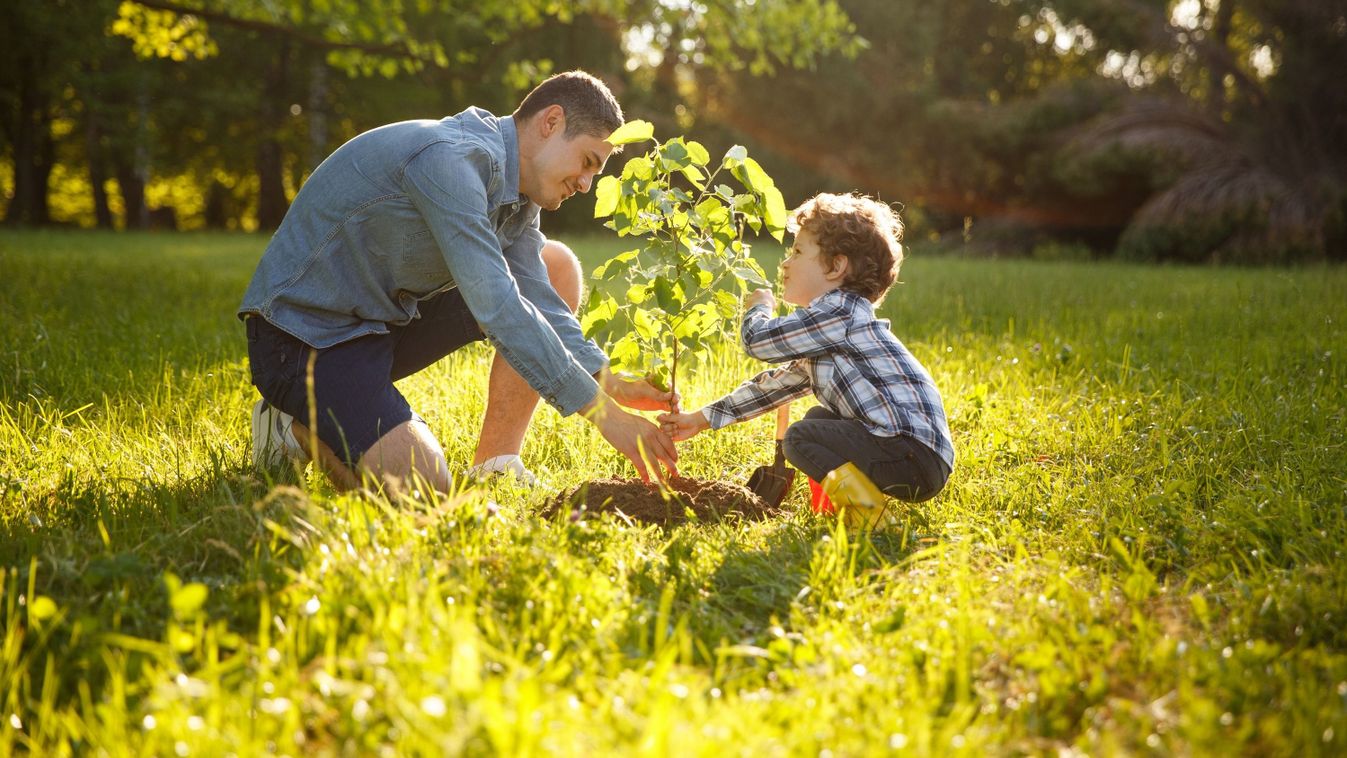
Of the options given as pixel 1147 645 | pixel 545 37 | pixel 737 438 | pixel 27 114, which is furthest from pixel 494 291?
pixel 27 114

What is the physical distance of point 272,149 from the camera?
22.1 meters

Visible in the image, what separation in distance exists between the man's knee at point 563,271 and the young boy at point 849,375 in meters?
0.98

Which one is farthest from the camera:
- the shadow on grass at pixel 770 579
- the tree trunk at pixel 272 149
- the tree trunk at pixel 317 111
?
the tree trunk at pixel 272 149

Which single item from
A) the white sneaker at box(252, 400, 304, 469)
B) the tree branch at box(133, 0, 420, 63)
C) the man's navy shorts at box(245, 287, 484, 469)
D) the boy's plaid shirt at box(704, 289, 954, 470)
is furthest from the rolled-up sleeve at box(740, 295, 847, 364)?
the tree branch at box(133, 0, 420, 63)

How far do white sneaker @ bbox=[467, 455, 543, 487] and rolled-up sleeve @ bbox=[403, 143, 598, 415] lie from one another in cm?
52

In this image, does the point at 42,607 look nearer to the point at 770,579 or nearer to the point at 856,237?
the point at 770,579

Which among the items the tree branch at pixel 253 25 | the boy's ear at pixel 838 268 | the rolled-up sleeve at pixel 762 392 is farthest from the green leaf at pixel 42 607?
the tree branch at pixel 253 25

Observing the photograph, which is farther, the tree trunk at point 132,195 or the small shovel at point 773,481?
Answer: the tree trunk at point 132,195

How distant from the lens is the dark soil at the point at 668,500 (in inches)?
115

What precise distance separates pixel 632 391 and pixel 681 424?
207 millimetres

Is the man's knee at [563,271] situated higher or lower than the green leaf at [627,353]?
higher

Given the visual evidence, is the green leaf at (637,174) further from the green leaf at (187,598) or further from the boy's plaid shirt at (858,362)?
the green leaf at (187,598)

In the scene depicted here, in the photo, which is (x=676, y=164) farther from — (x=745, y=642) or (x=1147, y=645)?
(x=1147, y=645)

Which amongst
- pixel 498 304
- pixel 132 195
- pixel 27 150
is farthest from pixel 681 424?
pixel 132 195
